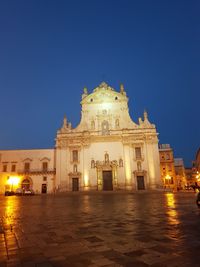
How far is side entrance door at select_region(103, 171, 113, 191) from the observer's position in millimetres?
35188

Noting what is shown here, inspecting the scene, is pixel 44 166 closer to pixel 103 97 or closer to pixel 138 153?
pixel 103 97

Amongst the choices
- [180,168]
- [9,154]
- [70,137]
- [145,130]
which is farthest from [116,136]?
[180,168]

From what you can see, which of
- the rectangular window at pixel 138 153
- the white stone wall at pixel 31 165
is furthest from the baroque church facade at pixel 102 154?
the white stone wall at pixel 31 165

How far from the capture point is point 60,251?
326cm

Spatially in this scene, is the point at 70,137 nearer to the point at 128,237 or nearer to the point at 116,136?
the point at 116,136

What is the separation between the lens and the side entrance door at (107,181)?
1385 inches

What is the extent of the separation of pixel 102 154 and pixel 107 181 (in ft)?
15.3

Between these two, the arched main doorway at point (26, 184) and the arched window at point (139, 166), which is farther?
the arched main doorway at point (26, 184)

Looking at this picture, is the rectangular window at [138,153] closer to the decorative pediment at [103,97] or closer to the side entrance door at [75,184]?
the decorative pediment at [103,97]

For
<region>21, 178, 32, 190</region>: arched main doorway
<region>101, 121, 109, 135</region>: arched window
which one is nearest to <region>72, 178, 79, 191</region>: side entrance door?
<region>101, 121, 109, 135</region>: arched window

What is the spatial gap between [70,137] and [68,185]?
27.3 ft

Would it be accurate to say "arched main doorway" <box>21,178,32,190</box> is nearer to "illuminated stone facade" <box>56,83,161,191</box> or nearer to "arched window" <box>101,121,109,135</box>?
"illuminated stone facade" <box>56,83,161,191</box>

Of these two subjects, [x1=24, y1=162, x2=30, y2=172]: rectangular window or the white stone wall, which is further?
[x1=24, y1=162, x2=30, y2=172]: rectangular window

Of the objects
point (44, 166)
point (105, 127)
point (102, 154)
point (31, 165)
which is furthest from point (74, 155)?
point (31, 165)
